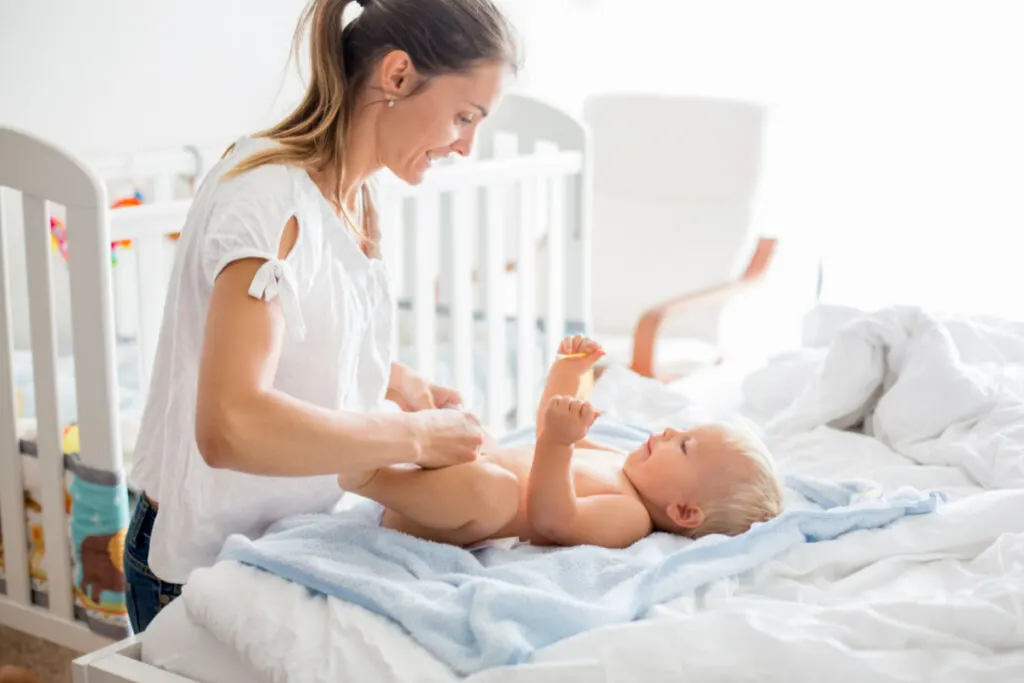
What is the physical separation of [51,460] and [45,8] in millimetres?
1313

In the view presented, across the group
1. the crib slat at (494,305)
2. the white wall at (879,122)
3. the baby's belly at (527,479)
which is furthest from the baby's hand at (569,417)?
the white wall at (879,122)

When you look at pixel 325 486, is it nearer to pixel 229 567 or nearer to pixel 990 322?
pixel 229 567

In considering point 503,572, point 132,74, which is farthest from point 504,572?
point 132,74

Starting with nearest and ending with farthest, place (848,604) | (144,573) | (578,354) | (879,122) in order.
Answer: (848,604), (144,573), (578,354), (879,122)

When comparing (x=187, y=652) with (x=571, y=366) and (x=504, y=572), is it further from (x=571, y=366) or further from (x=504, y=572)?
(x=571, y=366)

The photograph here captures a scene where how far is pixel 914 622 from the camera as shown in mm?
1301

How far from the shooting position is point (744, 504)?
1.64 m

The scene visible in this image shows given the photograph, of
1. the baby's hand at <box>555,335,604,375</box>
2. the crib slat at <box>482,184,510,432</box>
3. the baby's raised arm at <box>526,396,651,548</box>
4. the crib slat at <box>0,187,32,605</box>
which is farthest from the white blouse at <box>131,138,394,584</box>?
the crib slat at <box>482,184,510,432</box>

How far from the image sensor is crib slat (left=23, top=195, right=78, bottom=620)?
192 cm

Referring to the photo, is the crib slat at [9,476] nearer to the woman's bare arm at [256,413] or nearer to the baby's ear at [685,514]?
the woman's bare arm at [256,413]

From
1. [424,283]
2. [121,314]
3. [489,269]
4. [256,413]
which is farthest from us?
[121,314]

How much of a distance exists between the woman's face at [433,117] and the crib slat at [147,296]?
69 centimetres

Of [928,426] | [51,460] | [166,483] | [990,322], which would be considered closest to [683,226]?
[990,322]

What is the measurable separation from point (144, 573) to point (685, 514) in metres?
0.71
